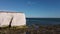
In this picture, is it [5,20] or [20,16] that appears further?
[20,16]

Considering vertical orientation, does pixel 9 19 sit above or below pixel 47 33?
above

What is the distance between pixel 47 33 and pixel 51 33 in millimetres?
487

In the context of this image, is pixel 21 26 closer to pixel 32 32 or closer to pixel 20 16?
pixel 20 16

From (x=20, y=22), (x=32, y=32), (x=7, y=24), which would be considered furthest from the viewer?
(x=32, y=32)

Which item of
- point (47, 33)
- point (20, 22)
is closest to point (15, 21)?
point (20, 22)

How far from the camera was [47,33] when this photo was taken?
1549 cm

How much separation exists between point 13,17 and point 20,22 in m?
0.45

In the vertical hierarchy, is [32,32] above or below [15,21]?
below

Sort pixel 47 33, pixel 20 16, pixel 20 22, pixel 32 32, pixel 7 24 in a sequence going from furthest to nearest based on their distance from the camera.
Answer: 1. pixel 47 33
2. pixel 32 32
3. pixel 20 16
4. pixel 20 22
5. pixel 7 24

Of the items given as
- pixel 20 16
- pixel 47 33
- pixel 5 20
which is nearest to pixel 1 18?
pixel 5 20

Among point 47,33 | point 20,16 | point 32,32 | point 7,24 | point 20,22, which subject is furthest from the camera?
point 47,33

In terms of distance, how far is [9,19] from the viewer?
5488 millimetres

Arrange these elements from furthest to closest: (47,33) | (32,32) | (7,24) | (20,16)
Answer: (47,33), (32,32), (20,16), (7,24)

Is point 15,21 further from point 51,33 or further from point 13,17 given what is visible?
point 51,33
